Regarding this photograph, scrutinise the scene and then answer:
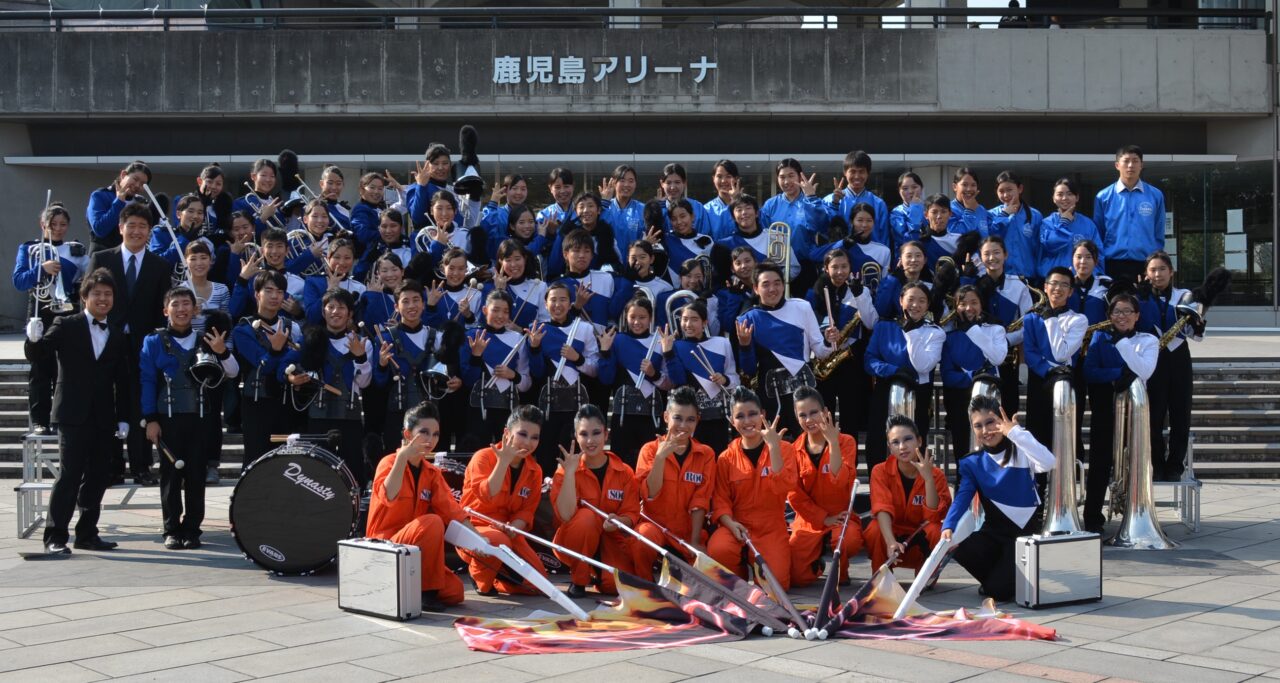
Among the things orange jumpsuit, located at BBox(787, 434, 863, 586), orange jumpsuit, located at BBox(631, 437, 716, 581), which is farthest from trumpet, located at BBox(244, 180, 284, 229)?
orange jumpsuit, located at BBox(787, 434, 863, 586)

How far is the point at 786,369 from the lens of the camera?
9.15 m

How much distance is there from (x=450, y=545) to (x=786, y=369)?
2.66 m

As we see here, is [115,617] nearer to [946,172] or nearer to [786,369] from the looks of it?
[786,369]

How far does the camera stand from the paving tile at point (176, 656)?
577 cm

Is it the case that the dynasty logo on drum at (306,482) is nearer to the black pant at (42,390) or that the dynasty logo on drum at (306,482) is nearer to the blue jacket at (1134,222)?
the black pant at (42,390)

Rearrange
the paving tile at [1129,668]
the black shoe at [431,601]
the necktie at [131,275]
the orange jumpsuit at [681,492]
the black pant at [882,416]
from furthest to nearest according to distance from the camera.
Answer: the necktie at [131,275] → the black pant at [882,416] → the orange jumpsuit at [681,492] → the black shoe at [431,601] → the paving tile at [1129,668]

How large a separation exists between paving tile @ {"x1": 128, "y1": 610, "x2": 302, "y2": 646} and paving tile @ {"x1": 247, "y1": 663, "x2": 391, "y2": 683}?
73cm

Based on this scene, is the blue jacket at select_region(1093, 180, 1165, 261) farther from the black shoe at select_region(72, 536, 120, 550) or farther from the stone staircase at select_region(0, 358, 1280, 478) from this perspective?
the black shoe at select_region(72, 536, 120, 550)

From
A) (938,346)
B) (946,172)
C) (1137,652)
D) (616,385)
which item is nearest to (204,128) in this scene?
(946,172)

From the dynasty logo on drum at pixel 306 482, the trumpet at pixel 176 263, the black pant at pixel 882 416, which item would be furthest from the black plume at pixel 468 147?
the dynasty logo on drum at pixel 306 482

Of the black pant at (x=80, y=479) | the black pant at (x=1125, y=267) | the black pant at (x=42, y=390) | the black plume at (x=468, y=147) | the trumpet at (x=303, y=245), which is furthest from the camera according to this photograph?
the black plume at (x=468, y=147)

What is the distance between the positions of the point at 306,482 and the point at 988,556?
388cm

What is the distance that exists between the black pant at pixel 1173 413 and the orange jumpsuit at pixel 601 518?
13.9 ft

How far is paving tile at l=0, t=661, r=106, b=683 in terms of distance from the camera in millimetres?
5570
